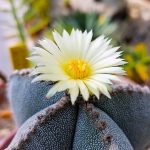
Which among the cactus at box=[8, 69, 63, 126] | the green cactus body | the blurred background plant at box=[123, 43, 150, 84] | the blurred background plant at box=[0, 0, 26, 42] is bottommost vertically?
the blurred background plant at box=[123, 43, 150, 84]

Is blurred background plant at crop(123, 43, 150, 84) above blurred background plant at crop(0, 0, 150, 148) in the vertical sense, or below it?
below

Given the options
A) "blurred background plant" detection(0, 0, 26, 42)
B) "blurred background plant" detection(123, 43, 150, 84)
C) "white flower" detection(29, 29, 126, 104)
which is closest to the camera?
"white flower" detection(29, 29, 126, 104)

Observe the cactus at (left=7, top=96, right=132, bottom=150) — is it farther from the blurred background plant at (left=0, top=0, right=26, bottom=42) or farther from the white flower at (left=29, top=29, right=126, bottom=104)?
the blurred background plant at (left=0, top=0, right=26, bottom=42)

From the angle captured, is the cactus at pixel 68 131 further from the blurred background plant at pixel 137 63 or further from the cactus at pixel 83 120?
the blurred background plant at pixel 137 63

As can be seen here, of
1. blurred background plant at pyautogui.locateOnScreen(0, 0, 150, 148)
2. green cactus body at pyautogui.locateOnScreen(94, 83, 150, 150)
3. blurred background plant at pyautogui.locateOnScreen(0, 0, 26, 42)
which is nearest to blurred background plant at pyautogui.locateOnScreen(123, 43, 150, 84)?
blurred background plant at pyautogui.locateOnScreen(0, 0, 150, 148)

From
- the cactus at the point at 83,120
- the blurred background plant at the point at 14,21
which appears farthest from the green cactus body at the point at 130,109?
the blurred background plant at the point at 14,21

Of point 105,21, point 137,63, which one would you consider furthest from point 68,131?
point 105,21

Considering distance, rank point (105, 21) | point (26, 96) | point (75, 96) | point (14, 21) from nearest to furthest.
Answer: point (75, 96) < point (26, 96) < point (14, 21) < point (105, 21)

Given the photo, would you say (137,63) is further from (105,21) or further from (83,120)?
(83,120)
